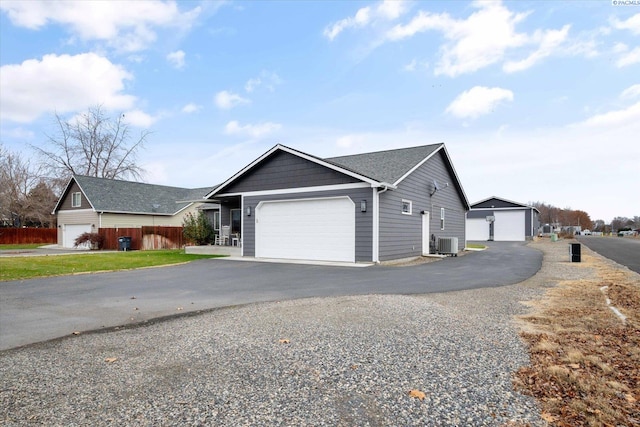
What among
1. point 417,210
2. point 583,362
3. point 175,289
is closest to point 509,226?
point 417,210

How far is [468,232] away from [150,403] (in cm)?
3896

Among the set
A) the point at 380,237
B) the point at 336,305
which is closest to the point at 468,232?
the point at 380,237

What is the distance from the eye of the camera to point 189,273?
11.8 meters

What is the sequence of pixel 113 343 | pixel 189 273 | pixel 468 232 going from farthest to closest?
pixel 468 232, pixel 189 273, pixel 113 343

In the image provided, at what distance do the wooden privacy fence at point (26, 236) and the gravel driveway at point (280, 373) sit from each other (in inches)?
1454

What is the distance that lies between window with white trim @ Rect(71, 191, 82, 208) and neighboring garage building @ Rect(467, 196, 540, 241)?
34435mm

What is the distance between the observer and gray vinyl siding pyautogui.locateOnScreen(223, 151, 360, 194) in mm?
14695

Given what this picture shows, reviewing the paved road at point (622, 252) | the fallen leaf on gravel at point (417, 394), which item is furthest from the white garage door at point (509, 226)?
the fallen leaf on gravel at point (417, 394)

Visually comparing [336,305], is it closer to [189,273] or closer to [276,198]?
[189,273]

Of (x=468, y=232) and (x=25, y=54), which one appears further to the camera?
(x=468, y=232)

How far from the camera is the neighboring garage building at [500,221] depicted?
3591 cm

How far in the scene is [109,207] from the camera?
90.8 feet

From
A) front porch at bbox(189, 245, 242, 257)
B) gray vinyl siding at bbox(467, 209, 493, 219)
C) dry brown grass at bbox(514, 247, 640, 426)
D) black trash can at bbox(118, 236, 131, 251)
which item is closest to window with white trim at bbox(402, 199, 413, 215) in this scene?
front porch at bbox(189, 245, 242, 257)

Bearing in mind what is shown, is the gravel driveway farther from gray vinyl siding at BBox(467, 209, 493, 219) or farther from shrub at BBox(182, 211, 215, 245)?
gray vinyl siding at BBox(467, 209, 493, 219)
